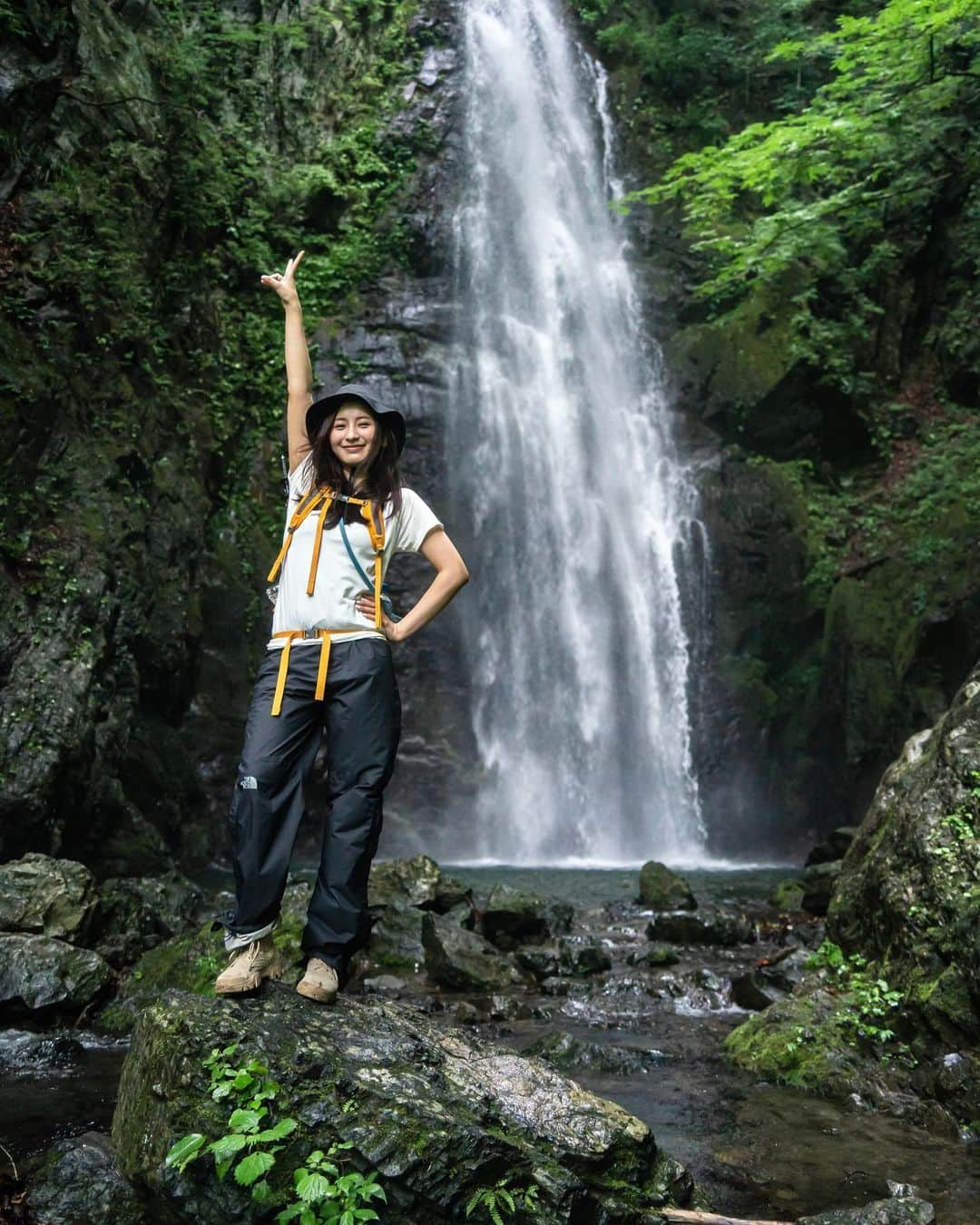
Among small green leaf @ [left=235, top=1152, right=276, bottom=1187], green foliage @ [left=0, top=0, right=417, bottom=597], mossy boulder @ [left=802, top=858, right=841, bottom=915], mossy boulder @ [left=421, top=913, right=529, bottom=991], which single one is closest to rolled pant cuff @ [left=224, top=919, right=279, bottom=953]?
small green leaf @ [left=235, top=1152, right=276, bottom=1187]

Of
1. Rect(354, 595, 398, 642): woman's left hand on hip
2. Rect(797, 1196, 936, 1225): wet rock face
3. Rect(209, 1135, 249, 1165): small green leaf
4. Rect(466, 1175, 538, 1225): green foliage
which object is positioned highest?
Rect(354, 595, 398, 642): woman's left hand on hip

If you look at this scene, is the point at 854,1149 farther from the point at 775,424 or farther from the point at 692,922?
the point at 775,424

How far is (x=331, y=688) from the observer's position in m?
2.89

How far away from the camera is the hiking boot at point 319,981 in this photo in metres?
2.80

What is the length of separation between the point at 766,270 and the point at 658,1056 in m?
9.81

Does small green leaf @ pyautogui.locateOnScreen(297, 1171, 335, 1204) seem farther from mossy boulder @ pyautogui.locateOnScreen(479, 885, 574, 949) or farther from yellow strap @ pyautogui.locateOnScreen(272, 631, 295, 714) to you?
mossy boulder @ pyautogui.locateOnScreen(479, 885, 574, 949)

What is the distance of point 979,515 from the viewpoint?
13148 mm

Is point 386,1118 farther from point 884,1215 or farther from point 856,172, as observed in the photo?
point 856,172

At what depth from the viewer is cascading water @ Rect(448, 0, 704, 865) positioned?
562 inches

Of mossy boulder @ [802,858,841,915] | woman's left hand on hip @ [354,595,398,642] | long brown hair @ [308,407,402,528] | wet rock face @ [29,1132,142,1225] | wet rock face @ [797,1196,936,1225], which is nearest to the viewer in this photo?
wet rock face @ [29,1132,142,1225]

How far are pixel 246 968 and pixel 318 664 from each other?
88cm

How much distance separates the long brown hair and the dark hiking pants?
0.44m

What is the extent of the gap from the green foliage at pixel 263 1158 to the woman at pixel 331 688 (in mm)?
320

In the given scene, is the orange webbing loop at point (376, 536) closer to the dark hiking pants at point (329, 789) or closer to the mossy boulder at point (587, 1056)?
the dark hiking pants at point (329, 789)
